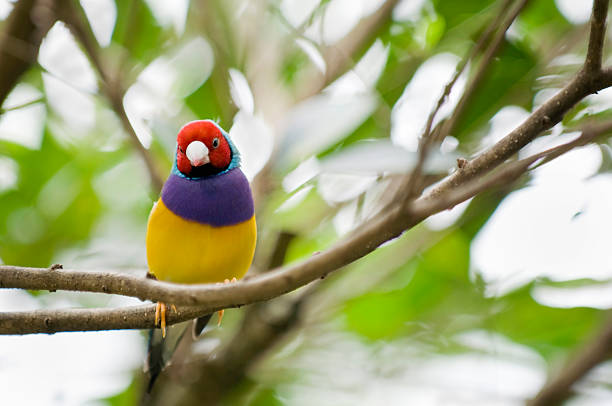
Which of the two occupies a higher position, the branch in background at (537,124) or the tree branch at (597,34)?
the tree branch at (597,34)

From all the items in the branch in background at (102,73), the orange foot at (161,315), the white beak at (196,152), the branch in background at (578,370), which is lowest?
the orange foot at (161,315)

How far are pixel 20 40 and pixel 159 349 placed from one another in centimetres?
117

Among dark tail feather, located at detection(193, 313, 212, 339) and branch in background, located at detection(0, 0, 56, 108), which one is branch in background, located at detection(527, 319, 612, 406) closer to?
dark tail feather, located at detection(193, 313, 212, 339)

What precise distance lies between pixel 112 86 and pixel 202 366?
38.8 inches

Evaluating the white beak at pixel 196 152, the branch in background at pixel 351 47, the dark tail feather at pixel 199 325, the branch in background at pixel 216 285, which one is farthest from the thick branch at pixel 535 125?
the branch in background at pixel 351 47

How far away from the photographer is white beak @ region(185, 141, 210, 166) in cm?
228

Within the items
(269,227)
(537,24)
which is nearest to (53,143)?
(269,227)

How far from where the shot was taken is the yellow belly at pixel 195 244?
86.6 inches

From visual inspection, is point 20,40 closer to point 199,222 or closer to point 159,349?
point 199,222

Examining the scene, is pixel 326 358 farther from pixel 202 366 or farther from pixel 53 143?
pixel 53 143

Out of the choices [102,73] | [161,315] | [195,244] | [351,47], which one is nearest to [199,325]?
[195,244]

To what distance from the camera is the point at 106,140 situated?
124 inches

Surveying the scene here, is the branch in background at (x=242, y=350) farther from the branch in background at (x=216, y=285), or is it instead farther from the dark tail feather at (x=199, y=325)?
the branch in background at (x=216, y=285)

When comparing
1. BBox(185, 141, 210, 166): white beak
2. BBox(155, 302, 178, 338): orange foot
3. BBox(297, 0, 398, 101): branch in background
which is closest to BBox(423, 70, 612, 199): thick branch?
BBox(155, 302, 178, 338): orange foot
